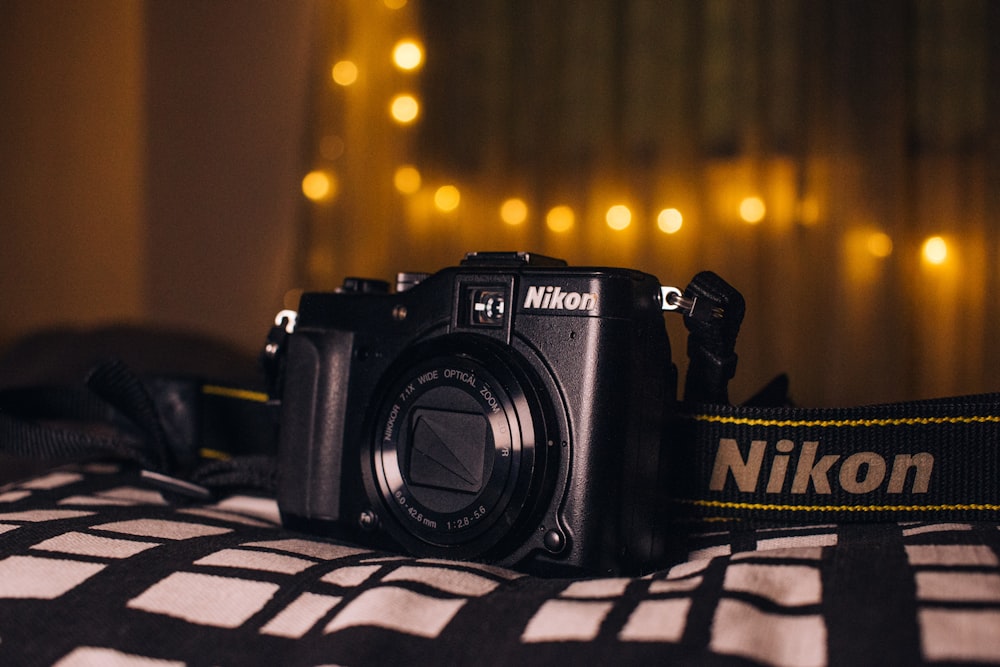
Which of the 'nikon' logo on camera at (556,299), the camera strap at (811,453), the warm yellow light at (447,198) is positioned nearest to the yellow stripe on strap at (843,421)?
the camera strap at (811,453)

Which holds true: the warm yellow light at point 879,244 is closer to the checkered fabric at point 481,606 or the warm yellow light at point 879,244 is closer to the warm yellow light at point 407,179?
the warm yellow light at point 407,179

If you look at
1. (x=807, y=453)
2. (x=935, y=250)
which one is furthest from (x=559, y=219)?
(x=807, y=453)

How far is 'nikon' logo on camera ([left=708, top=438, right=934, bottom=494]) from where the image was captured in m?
0.49

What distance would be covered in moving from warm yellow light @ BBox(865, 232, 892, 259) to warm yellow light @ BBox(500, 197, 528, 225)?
0.59m

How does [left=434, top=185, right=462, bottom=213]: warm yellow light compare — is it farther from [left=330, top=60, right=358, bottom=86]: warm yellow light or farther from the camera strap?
the camera strap

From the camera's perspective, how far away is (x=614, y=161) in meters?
1.46

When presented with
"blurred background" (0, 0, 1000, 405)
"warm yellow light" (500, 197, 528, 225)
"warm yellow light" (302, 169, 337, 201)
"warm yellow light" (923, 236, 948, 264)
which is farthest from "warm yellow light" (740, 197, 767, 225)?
"warm yellow light" (302, 169, 337, 201)

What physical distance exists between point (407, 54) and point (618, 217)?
56cm

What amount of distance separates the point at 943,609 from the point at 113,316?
1223mm

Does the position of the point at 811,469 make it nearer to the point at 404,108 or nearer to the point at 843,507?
the point at 843,507

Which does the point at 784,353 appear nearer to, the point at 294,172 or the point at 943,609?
the point at 294,172

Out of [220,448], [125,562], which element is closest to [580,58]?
[220,448]

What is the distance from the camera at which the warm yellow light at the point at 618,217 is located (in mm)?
1475

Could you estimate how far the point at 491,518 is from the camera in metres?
0.46
